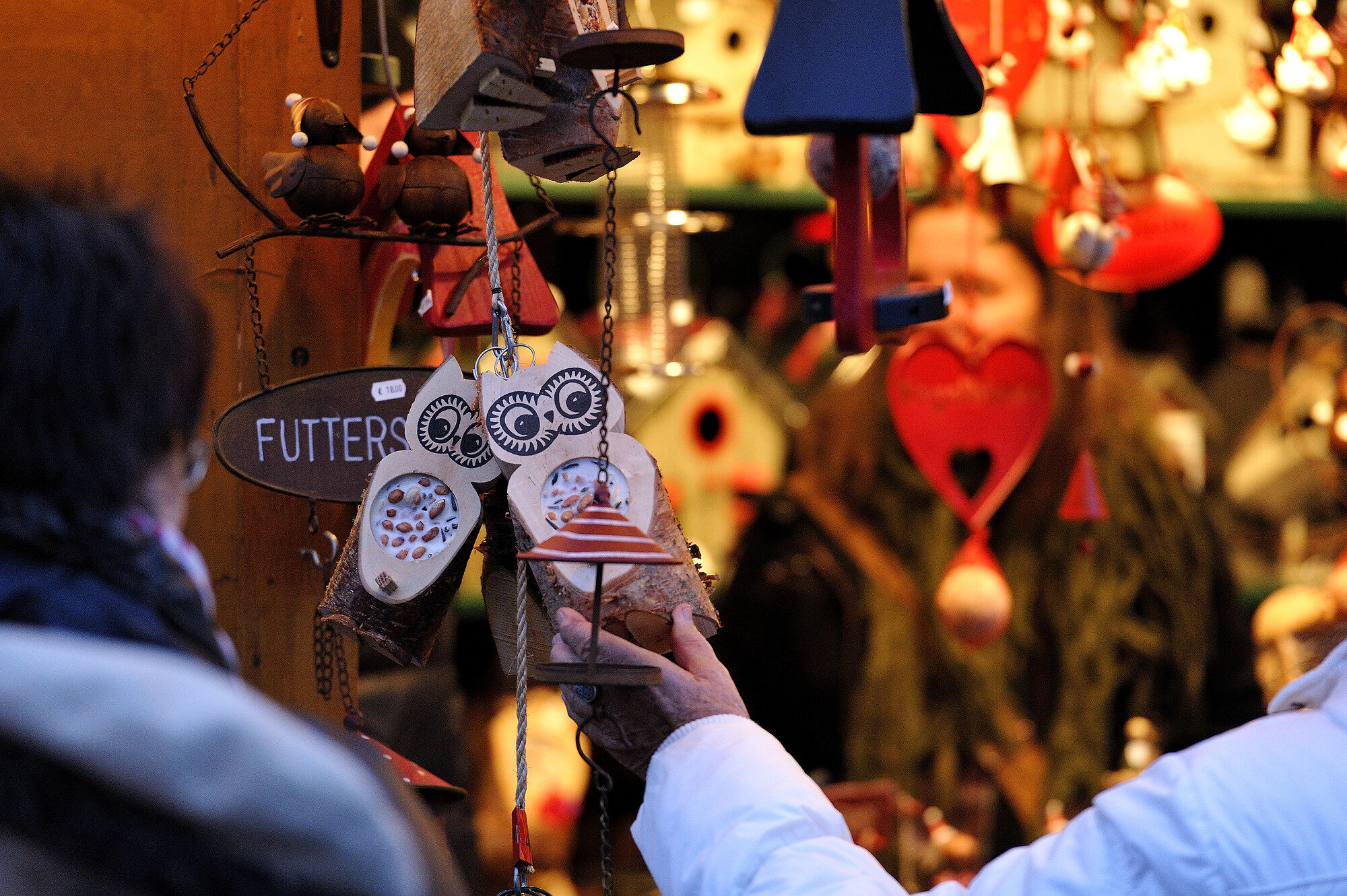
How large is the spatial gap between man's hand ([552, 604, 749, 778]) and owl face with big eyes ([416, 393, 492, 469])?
159mm

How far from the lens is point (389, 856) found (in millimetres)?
407

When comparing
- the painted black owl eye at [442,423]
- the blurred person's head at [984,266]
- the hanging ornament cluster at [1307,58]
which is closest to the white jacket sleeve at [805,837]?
the painted black owl eye at [442,423]

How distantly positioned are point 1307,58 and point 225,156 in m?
1.37

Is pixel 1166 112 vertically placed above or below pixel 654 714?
above

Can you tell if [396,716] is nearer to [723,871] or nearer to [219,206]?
[219,206]

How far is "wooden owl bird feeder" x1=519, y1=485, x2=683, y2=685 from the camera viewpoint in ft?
2.34

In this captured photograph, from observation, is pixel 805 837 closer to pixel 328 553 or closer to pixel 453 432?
pixel 453 432

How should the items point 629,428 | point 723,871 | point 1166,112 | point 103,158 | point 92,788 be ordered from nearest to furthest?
1. point 92,788
2. point 723,871
3. point 103,158
4. point 629,428
5. point 1166,112

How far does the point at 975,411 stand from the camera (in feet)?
5.85

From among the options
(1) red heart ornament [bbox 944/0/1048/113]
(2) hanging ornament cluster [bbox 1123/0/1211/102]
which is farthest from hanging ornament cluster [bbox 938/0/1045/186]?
(2) hanging ornament cluster [bbox 1123/0/1211/102]

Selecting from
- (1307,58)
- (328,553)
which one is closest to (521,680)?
(328,553)

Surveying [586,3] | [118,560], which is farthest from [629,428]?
[118,560]

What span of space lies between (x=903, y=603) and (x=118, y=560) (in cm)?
188

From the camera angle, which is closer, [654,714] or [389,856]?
[389,856]
